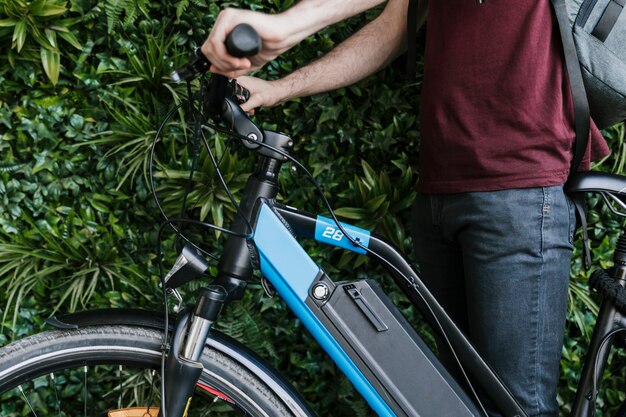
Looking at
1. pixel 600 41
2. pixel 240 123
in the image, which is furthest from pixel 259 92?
pixel 600 41

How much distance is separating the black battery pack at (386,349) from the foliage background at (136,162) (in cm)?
77

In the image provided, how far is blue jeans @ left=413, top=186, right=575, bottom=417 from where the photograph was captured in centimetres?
155

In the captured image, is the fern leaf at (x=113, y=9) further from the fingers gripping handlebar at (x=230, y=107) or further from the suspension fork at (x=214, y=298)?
the suspension fork at (x=214, y=298)

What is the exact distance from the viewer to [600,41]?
151cm

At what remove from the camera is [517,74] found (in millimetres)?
1521

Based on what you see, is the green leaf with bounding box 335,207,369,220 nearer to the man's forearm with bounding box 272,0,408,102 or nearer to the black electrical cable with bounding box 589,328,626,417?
the man's forearm with bounding box 272,0,408,102

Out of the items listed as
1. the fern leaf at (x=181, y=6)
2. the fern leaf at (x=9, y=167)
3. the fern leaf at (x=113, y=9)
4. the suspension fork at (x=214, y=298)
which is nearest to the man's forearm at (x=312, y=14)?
the suspension fork at (x=214, y=298)

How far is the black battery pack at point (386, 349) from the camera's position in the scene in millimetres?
1483

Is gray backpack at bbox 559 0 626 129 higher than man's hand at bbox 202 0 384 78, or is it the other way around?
man's hand at bbox 202 0 384 78

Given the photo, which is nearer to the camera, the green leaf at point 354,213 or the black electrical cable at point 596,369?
the black electrical cable at point 596,369

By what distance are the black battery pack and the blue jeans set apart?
0.19 meters

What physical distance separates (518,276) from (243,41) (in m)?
0.90

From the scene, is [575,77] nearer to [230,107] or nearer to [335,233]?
[335,233]

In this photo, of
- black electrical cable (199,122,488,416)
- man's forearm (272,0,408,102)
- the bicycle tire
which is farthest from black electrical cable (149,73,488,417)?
man's forearm (272,0,408,102)
